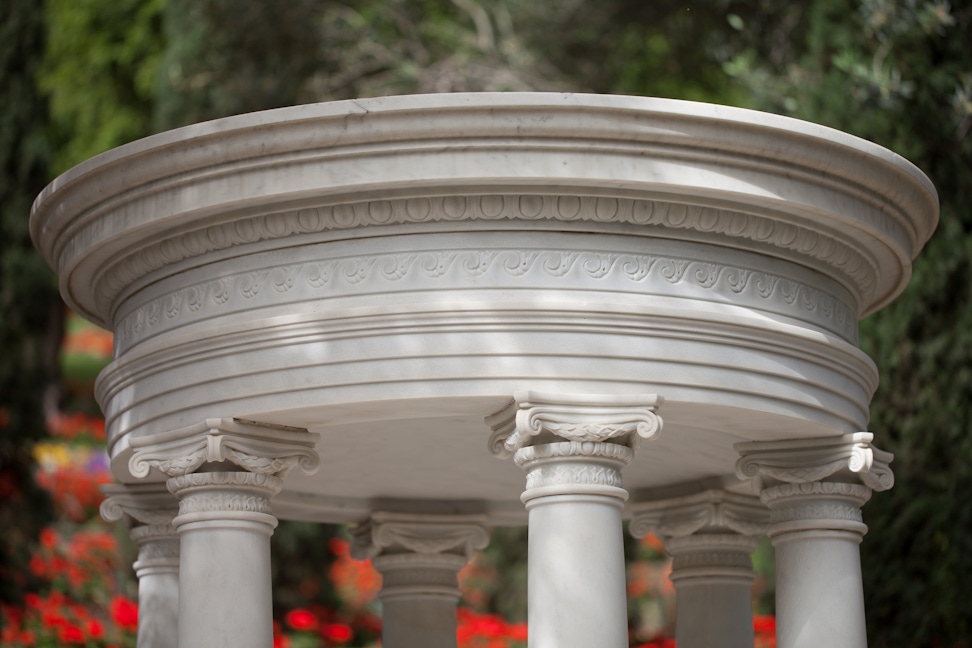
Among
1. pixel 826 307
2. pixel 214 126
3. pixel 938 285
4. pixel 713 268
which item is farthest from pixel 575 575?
pixel 938 285

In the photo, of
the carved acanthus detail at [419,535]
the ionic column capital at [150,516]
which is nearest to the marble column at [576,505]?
the ionic column capital at [150,516]

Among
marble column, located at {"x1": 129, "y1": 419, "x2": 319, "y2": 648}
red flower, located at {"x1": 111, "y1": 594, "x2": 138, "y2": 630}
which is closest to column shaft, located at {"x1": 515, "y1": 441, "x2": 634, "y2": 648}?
marble column, located at {"x1": 129, "y1": 419, "x2": 319, "y2": 648}

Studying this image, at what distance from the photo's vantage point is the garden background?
66.9 ft

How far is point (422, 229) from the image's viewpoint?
12047 mm

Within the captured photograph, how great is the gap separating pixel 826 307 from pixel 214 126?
609 cm

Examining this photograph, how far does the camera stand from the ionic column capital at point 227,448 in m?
12.3

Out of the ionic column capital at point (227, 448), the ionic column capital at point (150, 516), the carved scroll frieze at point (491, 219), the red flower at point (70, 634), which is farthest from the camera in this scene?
the red flower at point (70, 634)

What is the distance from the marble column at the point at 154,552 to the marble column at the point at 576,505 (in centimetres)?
484

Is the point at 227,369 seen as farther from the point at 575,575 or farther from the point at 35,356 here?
the point at 35,356

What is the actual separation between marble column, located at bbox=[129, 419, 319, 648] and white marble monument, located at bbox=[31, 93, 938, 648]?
0.02m

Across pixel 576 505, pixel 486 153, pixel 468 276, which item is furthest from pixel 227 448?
pixel 486 153

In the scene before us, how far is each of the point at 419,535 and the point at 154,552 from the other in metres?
4.13

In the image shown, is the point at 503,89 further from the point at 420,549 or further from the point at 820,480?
the point at 820,480

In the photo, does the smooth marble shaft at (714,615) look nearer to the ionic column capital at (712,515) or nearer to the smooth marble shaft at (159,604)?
the ionic column capital at (712,515)
